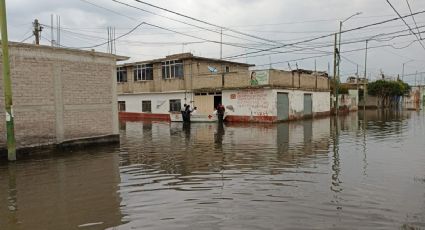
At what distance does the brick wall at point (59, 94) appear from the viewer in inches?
562

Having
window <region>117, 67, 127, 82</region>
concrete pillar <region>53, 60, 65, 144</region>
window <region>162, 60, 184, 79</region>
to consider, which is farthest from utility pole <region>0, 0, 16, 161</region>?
window <region>117, 67, 127, 82</region>

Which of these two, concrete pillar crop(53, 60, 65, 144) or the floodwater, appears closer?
the floodwater

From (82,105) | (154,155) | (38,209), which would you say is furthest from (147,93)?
(38,209)

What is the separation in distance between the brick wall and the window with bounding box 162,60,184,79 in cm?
1874

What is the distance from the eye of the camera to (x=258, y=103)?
102ft

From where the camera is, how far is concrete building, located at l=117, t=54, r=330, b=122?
3122 centimetres

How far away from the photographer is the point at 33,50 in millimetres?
14703

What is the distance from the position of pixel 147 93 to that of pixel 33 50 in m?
25.0

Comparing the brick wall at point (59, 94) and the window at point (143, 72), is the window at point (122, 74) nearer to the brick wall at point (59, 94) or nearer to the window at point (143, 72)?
the window at point (143, 72)

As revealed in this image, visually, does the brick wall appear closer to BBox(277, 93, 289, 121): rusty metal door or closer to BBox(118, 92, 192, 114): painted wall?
BBox(277, 93, 289, 121): rusty metal door

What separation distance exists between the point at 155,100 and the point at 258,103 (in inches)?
485

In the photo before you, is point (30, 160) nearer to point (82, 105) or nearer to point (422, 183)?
point (82, 105)

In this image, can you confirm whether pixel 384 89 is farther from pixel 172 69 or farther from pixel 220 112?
pixel 220 112

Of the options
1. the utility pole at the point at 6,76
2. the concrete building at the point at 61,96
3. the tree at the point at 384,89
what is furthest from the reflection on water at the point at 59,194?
the tree at the point at 384,89
